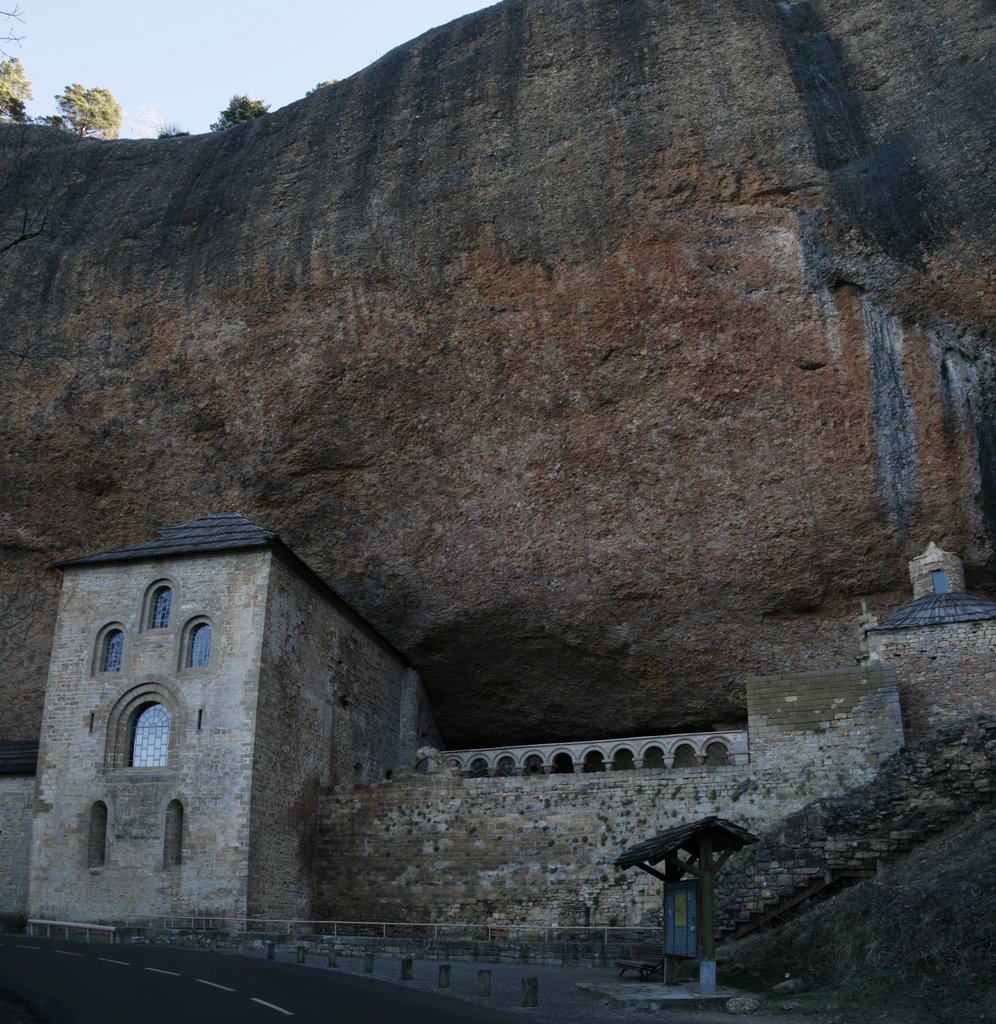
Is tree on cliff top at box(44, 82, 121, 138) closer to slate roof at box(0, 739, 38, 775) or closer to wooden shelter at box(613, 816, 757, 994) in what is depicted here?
slate roof at box(0, 739, 38, 775)

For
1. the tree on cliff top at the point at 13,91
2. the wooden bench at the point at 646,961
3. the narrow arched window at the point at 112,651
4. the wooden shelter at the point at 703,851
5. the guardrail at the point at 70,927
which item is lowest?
the guardrail at the point at 70,927

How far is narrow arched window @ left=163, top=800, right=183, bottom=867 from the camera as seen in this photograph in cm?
1906

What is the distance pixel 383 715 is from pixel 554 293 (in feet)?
35.2

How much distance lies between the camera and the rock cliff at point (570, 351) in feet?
72.6

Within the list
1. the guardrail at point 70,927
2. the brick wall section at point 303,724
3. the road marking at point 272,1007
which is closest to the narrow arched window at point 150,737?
the brick wall section at point 303,724

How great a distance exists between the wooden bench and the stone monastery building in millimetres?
3159

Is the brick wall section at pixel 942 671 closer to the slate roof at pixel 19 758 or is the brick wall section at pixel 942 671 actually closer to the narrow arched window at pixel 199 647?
the narrow arched window at pixel 199 647

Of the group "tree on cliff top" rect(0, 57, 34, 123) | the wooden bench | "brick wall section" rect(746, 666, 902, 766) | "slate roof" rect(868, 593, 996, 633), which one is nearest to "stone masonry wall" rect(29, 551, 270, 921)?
the wooden bench

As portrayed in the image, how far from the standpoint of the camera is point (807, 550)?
75.2 feet

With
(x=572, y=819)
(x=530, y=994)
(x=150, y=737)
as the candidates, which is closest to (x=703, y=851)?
(x=530, y=994)

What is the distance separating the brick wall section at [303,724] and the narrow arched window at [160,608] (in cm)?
232

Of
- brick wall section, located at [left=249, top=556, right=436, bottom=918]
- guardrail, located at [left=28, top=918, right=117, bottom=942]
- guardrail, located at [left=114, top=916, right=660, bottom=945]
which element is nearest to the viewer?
guardrail, located at [left=114, top=916, right=660, bottom=945]

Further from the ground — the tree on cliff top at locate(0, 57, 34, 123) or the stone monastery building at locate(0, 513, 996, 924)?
the tree on cliff top at locate(0, 57, 34, 123)

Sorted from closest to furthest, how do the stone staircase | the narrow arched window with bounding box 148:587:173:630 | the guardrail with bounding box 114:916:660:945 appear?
the stone staircase → the guardrail with bounding box 114:916:660:945 → the narrow arched window with bounding box 148:587:173:630
